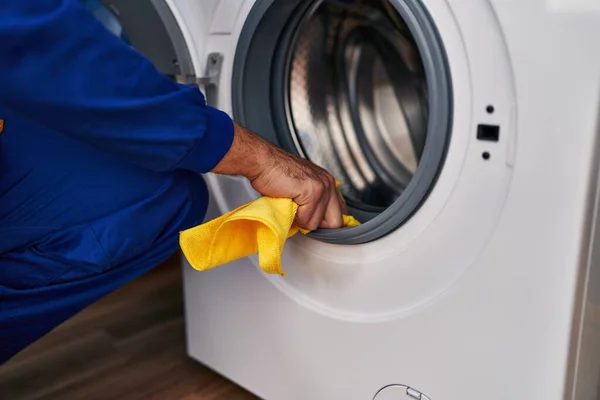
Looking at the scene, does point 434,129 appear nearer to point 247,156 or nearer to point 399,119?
point 247,156

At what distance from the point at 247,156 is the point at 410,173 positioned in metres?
0.43

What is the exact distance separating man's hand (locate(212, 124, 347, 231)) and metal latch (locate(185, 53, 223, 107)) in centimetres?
19

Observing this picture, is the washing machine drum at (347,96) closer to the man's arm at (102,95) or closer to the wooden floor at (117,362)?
the man's arm at (102,95)

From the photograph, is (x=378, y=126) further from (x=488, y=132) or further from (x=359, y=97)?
(x=488, y=132)

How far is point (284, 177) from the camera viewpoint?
0.74 m

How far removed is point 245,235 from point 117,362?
0.55m

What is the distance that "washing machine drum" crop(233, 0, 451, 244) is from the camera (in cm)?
83

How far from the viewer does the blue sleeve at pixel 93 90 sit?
0.55m

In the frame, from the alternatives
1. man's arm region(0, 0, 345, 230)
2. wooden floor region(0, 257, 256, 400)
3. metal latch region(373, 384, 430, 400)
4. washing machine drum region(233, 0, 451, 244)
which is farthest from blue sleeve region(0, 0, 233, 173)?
wooden floor region(0, 257, 256, 400)

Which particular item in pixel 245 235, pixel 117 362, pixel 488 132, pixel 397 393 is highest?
pixel 488 132

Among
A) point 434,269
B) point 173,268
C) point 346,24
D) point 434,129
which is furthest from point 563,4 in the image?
point 173,268

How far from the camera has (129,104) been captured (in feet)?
1.95

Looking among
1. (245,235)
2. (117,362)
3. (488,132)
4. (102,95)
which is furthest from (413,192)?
(117,362)

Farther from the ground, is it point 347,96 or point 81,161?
point 347,96
